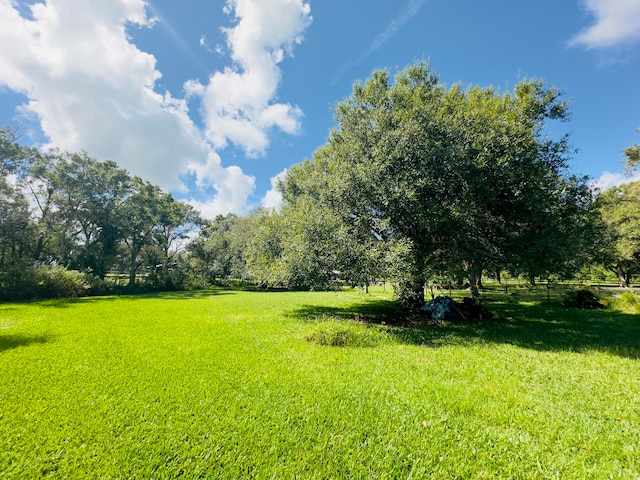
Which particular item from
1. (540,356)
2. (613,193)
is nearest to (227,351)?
(540,356)

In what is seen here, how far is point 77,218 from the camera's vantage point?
29.2 m

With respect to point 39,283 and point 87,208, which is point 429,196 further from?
point 87,208

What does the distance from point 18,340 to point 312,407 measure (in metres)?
9.30

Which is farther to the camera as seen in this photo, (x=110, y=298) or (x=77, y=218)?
(x=77, y=218)

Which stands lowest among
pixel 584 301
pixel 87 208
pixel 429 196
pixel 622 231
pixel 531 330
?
pixel 531 330

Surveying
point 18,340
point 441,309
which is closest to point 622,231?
point 441,309

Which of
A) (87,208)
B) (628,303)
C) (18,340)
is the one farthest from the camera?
(87,208)

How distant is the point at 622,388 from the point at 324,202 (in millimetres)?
10075

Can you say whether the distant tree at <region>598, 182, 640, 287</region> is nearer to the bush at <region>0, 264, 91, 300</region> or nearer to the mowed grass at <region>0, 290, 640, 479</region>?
the mowed grass at <region>0, 290, 640, 479</region>

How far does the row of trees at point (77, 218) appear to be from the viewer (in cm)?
2112

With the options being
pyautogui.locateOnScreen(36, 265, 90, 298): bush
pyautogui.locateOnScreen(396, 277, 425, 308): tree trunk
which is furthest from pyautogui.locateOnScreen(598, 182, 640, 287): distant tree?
pyautogui.locateOnScreen(36, 265, 90, 298): bush

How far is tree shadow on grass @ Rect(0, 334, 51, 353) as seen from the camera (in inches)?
277

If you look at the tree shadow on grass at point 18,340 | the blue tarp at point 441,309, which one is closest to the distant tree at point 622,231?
the blue tarp at point 441,309

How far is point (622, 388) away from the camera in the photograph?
521 centimetres
